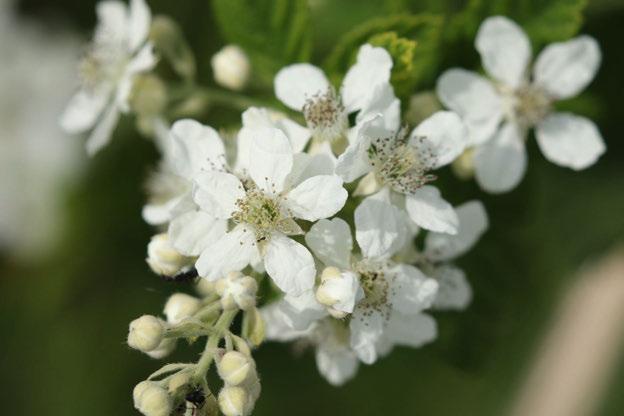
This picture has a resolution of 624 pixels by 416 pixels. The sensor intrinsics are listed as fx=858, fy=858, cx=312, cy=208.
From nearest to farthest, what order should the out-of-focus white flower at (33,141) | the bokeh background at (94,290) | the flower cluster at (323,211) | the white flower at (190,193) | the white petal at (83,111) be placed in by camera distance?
the flower cluster at (323,211) → the white flower at (190,193) → the white petal at (83,111) → the bokeh background at (94,290) → the out-of-focus white flower at (33,141)

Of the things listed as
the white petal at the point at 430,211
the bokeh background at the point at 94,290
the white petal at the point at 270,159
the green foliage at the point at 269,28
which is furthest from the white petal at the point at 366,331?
the bokeh background at the point at 94,290

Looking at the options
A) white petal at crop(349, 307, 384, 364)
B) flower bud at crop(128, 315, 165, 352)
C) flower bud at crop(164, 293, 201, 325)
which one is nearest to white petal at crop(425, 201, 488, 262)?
white petal at crop(349, 307, 384, 364)

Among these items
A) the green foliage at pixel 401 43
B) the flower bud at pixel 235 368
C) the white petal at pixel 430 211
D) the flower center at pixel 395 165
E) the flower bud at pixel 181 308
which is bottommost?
the flower bud at pixel 181 308

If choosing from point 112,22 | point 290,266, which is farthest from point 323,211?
point 112,22

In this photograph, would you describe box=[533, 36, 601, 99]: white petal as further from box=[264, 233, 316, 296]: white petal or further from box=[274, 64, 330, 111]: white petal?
box=[264, 233, 316, 296]: white petal

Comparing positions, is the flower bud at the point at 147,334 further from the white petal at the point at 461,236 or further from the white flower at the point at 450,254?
the white petal at the point at 461,236

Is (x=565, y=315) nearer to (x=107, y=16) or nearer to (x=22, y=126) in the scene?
(x=107, y=16)

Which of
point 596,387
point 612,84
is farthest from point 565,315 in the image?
point 612,84
